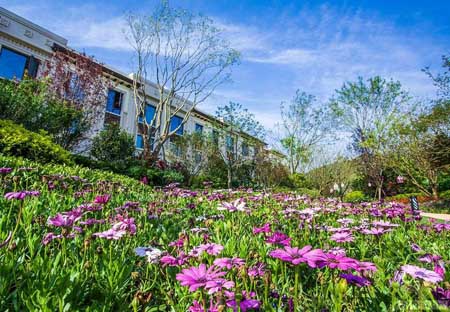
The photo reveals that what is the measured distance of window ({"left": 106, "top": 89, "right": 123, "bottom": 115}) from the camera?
62.7ft

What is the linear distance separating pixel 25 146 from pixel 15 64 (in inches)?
448

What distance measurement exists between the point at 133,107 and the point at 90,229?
780 inches

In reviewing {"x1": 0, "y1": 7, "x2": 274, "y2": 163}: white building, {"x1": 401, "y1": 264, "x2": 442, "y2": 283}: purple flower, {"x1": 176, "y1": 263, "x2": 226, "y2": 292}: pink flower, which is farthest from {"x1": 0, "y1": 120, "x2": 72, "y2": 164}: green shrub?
{"x1": 401, "y1": 264, "x2": 442, "y2": 283}: purple flower

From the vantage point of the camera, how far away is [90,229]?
6.07 feet

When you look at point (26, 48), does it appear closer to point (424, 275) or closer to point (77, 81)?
point (77, 81)

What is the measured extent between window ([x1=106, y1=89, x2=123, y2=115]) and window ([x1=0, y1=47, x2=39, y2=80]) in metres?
4.74

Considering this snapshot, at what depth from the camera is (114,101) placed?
1948 centimetres

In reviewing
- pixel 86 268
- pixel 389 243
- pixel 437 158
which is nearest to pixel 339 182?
pixel 437 158

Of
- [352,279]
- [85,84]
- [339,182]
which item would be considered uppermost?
[85,84]

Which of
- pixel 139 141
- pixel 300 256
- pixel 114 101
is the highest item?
pixel 114 101

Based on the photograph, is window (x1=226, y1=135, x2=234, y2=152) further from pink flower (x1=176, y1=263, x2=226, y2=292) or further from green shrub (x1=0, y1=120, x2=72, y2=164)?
pink flower (x1=176, y1=263, x2=226, y2=292)

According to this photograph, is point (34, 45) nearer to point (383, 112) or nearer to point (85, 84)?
point (85, 84)

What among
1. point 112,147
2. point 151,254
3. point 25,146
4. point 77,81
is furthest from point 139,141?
point 151,254

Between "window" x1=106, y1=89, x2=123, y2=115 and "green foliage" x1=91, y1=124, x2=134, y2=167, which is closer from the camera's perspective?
"green foliage" x1=91, y1=124, x2=134, y2=167
